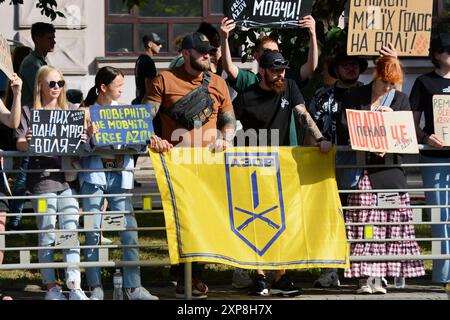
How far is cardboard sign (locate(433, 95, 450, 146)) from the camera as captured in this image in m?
Answer: 10.9

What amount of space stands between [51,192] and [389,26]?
125 inches

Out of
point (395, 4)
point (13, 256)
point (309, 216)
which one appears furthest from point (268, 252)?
point (13, 256)

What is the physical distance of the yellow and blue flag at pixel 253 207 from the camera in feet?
33.9

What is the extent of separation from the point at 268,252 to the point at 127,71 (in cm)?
1392

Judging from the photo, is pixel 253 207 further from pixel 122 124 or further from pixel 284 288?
pixel 122 124

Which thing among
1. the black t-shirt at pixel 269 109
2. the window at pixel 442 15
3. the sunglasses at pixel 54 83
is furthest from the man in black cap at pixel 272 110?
the window at pixel 442 15

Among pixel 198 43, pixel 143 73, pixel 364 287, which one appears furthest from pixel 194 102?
pixel 143 73

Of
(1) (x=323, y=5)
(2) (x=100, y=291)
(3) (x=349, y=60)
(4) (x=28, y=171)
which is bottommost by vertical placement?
(2) (x=100, y=291)

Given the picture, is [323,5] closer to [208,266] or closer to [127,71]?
[208,266]

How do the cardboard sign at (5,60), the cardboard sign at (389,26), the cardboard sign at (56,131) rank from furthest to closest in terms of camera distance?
the cardboard sign at (389,26)
the cardboard sign at (5,60)
the cardboard sign at (56,131)

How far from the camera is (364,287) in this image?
1116 centimetres

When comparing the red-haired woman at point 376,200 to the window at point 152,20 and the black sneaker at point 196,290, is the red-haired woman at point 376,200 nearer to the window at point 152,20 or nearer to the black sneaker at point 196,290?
the black sneaker at point 196,290

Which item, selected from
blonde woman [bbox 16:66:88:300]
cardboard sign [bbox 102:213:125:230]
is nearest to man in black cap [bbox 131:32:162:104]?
blonde woman [bbox 16:66:88:300]

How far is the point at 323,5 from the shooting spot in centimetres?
1389
